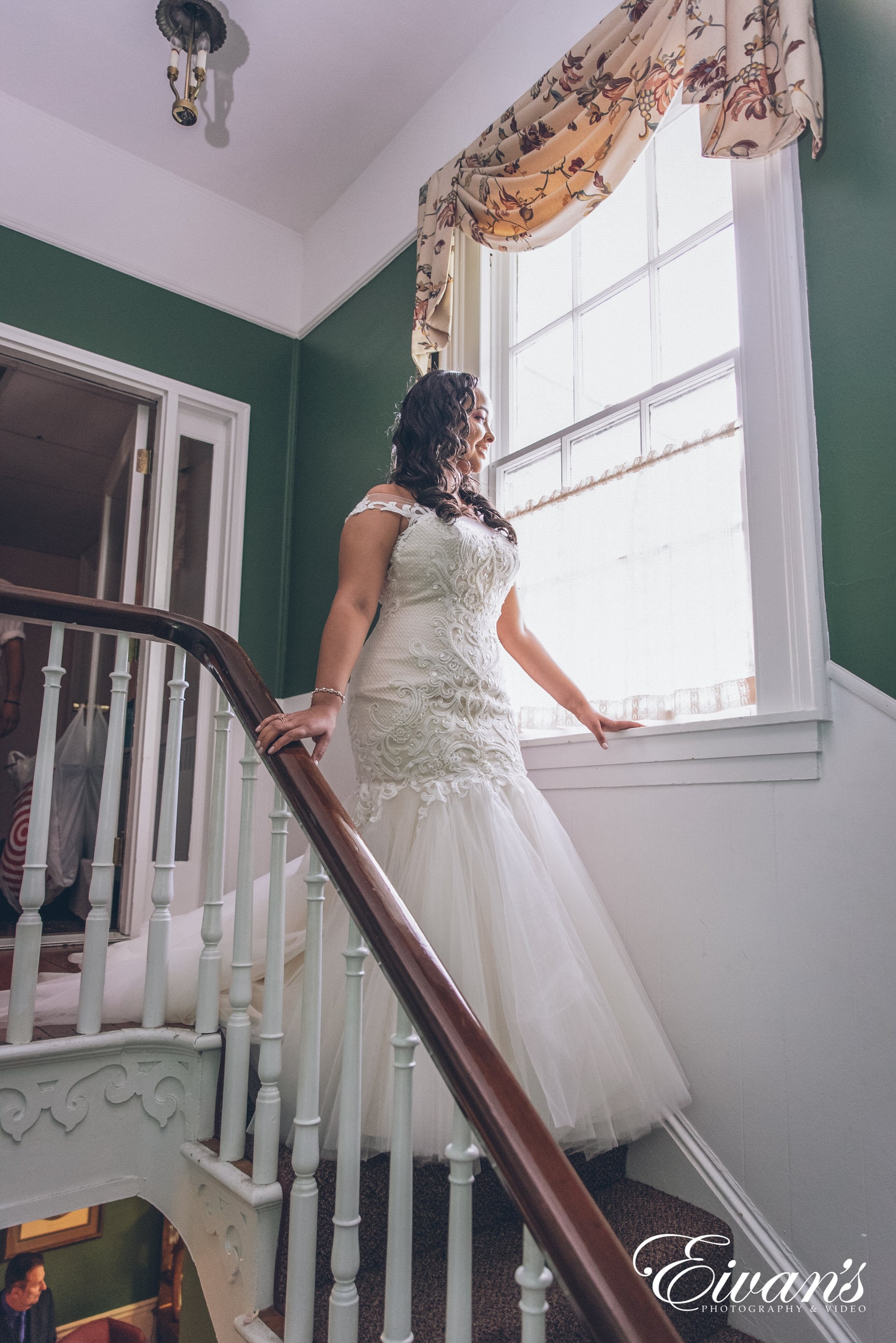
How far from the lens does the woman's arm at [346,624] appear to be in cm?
160

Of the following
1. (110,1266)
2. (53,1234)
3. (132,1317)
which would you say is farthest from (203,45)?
(132,1317)

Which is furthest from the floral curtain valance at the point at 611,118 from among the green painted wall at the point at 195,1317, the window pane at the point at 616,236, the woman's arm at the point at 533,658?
the green painted wall at the point at 195,1317

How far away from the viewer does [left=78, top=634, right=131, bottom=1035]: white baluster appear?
1706mm

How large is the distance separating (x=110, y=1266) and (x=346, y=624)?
4455 millimetres

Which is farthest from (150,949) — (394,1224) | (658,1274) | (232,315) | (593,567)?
(232,315)

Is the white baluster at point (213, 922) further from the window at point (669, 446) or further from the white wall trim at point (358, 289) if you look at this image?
the white wall trim at point (358, 289)

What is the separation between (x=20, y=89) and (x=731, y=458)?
307 centimetres

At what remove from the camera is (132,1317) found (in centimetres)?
454

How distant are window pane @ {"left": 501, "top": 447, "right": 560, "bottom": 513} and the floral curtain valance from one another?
0.51 metres

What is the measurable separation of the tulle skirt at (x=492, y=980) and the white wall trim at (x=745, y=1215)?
79 mm

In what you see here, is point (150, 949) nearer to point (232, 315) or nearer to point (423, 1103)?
point (423, 1103)

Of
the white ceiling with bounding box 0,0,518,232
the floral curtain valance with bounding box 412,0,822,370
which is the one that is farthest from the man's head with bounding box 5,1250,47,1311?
the white ceiling with bounding box 0,0,518,232

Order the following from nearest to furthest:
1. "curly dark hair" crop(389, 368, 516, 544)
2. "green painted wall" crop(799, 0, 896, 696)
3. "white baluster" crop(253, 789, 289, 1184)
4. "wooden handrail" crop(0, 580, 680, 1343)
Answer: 1. "wooden handrail" crop(0, 580, 680, 1343)
2. "white baluster" crop(253, 789, 289, 1184)
3. "green painted wall" crop(799, 0, 896, 696)
4. "curly dark hair" crop(389, 368, 516, 544)

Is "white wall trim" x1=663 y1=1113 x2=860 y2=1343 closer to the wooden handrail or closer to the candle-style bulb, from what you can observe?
the wooden handrail
